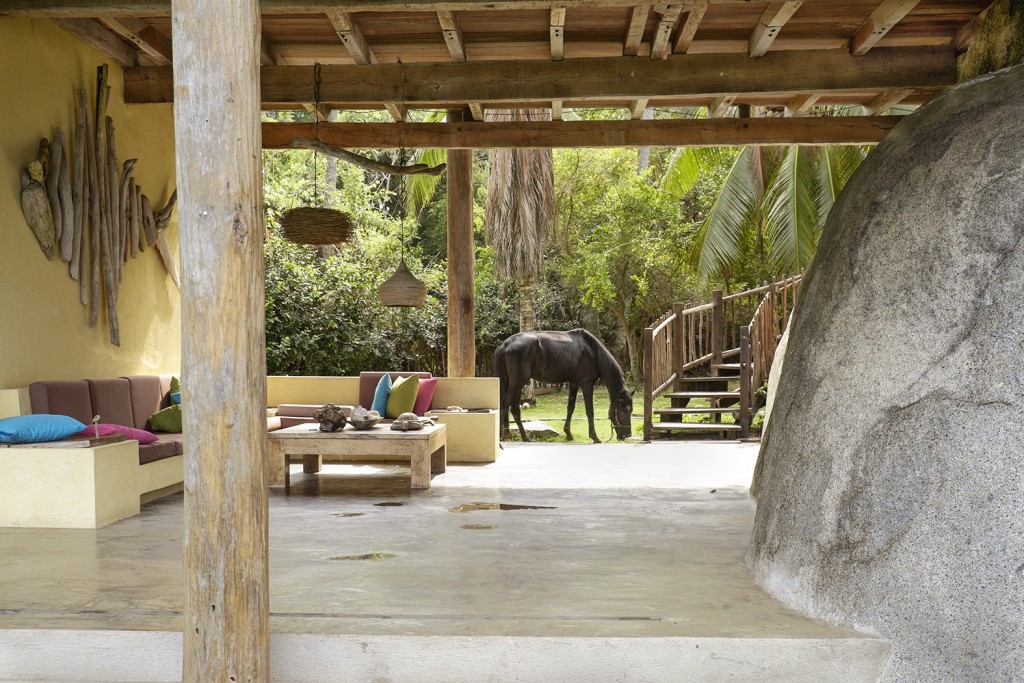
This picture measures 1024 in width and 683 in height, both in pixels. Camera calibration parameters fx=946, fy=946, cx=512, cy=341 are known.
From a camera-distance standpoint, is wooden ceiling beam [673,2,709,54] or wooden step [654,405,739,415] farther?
wooden step [654,405,739,415]

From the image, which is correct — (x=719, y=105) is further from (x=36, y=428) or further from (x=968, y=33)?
(x=36, y=428)

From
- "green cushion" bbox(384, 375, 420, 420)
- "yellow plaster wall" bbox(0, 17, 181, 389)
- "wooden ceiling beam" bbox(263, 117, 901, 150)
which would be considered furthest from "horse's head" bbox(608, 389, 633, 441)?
"yellow plaster wall" bbox(0, 17, 181, 389)

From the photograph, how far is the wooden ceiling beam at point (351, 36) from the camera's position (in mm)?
6228

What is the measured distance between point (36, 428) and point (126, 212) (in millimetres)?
2646

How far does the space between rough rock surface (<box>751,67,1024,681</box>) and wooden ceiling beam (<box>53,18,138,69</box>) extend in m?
5.64

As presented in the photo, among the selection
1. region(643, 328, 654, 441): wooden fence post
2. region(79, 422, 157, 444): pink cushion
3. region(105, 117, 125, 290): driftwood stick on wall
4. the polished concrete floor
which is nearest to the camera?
the polished concrete floor

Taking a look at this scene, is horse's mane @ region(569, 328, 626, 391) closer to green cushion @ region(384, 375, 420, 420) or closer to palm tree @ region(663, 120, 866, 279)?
palm tree @ region(663, 120, 866, 279)

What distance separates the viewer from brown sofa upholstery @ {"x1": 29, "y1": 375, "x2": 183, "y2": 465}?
648 centimetres

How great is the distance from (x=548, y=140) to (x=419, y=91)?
156 centimetres

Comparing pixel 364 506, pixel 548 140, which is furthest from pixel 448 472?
pixel 548 140

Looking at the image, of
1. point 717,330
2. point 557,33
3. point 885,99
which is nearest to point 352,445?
point 557,33

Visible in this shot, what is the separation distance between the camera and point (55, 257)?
6.88 m

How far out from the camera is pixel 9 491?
577 centimetres

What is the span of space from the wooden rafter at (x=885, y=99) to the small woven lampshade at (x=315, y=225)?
15.2 ft
